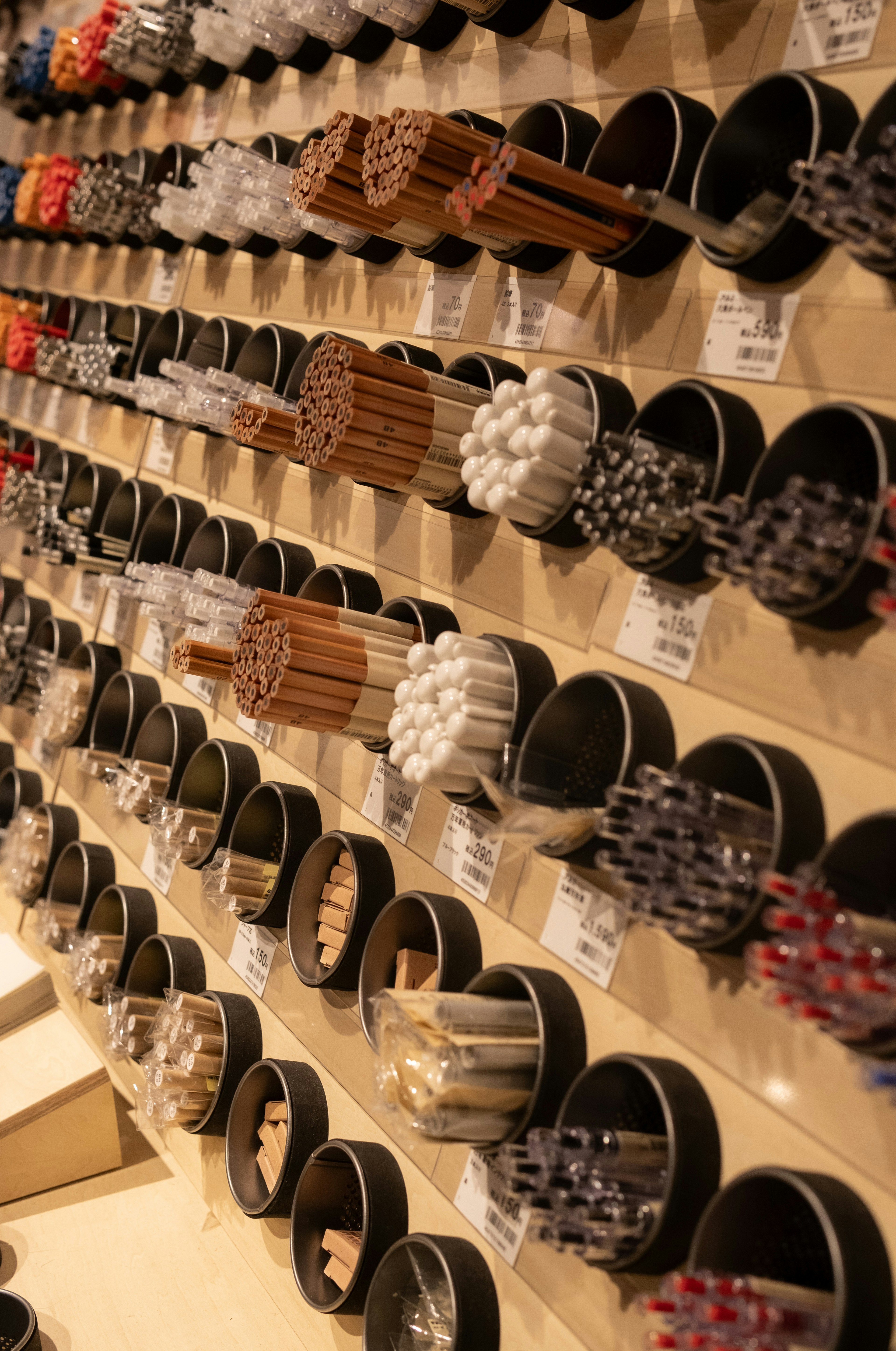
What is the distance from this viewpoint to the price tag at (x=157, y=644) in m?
2.82

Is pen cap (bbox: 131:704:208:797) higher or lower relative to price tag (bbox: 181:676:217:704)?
lower

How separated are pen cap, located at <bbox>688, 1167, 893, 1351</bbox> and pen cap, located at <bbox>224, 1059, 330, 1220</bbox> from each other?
904 millimetres

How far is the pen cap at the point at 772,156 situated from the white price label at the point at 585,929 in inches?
32.4

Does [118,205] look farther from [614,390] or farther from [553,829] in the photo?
[553,829]

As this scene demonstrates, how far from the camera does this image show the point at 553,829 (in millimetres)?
1407

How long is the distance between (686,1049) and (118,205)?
292 cm

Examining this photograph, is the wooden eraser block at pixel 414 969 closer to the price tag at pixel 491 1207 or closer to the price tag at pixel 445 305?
the price tag at pixel 491 1207

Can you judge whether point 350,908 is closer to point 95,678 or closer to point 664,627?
point 664,627

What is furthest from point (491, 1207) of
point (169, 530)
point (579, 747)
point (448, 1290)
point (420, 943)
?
point (169, 530)

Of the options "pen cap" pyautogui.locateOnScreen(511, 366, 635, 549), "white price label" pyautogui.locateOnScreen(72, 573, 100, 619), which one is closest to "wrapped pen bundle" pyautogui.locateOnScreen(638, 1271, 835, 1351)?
"pen cap" pyautogui.locateOnScreen(511, 366, 635, 549)

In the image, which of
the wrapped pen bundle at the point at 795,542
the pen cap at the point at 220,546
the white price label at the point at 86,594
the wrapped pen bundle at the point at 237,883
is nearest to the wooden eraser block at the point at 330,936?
the wrapped pen bundle at the point at 237,883

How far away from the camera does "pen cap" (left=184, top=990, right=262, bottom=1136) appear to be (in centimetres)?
217

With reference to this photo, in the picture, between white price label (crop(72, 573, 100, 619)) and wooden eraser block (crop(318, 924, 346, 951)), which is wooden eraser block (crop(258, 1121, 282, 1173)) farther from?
white price label (crop(72, 573, 100, 619))

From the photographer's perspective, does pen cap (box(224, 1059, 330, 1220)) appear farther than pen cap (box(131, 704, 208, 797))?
No
